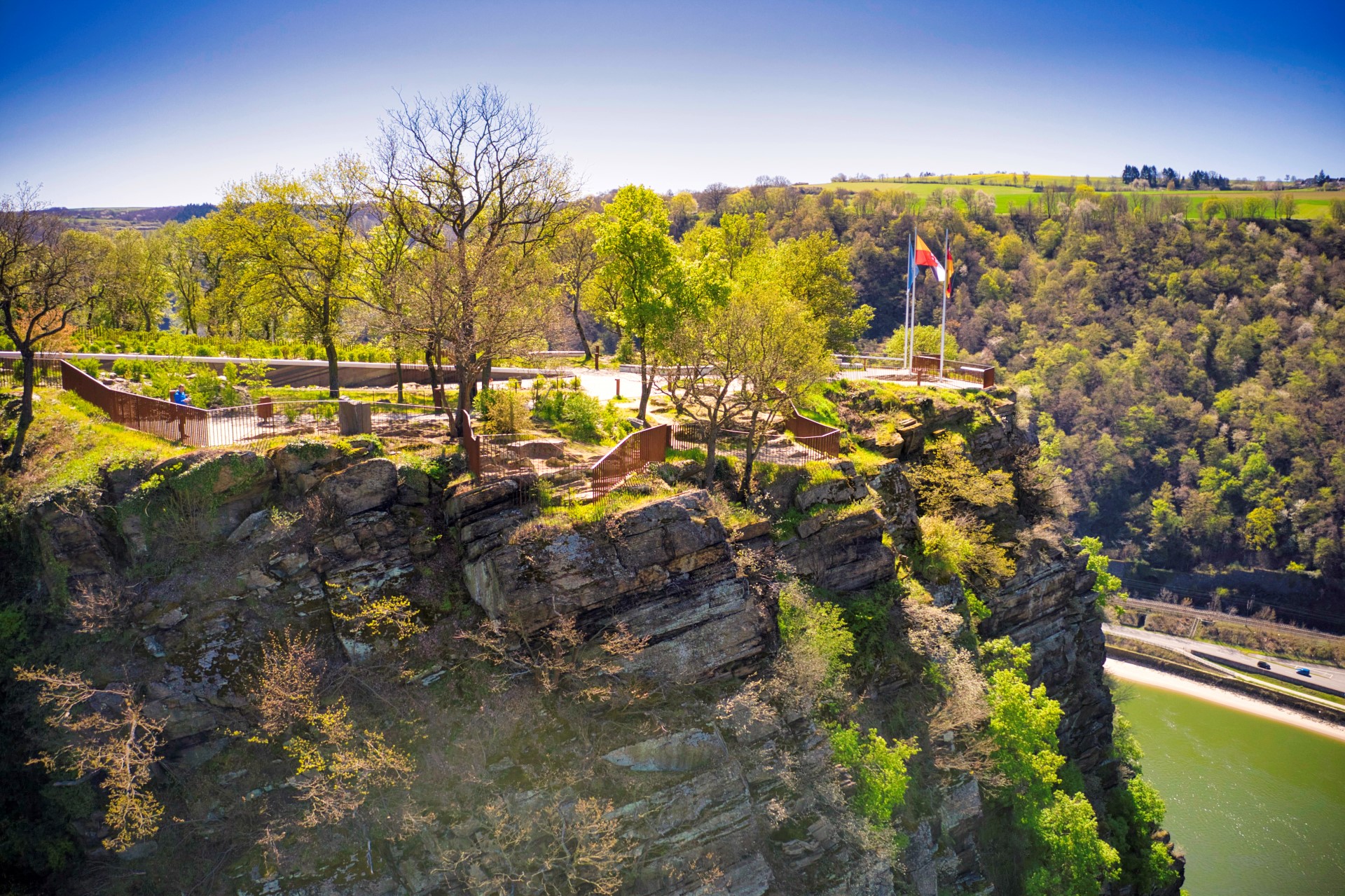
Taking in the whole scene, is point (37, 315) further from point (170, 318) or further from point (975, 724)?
point (170, 318)

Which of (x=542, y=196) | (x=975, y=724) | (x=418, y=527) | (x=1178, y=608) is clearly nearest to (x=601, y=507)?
(x=418, y=527)

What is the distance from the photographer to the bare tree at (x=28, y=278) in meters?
21.1

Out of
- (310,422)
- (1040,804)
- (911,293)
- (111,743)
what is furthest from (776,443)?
(111,743)

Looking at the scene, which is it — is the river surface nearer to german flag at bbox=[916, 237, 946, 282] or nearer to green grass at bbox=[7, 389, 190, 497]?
german flag at bbox=[916, 237, 946, 282]

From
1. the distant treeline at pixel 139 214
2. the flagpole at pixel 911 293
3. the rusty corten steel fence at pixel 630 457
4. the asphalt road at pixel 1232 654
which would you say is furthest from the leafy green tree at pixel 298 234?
the distant treeline at pixel 139 214

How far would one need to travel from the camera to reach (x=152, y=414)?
22.1 m

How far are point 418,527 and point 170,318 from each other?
138 ft

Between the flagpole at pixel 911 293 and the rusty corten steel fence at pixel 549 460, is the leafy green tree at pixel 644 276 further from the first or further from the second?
the flagpole at pixel 911 293

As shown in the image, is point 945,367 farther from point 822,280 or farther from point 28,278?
point 28,278

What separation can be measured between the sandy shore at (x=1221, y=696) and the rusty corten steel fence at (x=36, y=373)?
226ft

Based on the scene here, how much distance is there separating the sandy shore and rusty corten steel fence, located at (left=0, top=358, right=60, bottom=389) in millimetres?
68880

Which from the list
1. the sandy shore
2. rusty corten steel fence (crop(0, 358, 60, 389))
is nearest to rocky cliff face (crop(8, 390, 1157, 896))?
rusty corten steel fence (crop(0, 358, 60, 389))

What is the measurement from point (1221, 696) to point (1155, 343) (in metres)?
76.5

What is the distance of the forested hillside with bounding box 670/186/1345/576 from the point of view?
306 feet
